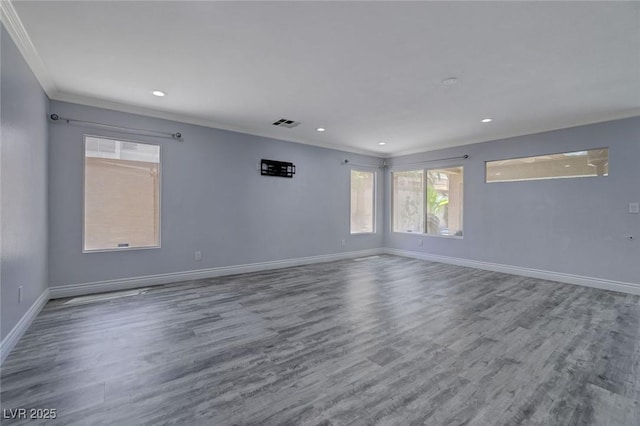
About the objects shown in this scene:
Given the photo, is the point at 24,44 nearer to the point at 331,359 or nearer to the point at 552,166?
the point at 331,359

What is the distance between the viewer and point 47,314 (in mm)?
3100

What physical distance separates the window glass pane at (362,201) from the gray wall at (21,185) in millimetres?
5391

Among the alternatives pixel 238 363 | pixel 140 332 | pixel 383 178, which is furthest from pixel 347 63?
pixel 383 178

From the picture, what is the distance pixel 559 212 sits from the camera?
185 inches

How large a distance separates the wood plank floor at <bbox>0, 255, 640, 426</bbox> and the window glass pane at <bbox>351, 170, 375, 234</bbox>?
3274mm

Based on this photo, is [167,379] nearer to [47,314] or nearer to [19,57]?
[47,314]

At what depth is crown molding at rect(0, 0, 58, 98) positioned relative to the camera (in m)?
2.07

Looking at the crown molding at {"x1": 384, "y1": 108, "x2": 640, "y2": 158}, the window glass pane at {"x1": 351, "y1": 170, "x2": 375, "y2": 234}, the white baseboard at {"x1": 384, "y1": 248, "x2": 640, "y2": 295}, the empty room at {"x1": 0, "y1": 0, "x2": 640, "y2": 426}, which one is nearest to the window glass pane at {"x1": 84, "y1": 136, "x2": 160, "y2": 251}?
the empty room at {"x1": 0, "y1": 0, "x2": 640, "y2": 426}

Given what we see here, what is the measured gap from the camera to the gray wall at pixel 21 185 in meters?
2.21

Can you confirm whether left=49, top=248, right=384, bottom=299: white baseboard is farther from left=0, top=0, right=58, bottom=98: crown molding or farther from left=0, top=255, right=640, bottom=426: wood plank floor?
left=0, top=0, right=58, bottom=98: crown molding

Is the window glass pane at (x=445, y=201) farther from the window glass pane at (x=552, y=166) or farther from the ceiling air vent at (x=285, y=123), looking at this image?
the ceiling air vent at (x=285, y=123)

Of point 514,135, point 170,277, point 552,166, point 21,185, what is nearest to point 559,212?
point 552,166

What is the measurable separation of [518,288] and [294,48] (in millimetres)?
4438

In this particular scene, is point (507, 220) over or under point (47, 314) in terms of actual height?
over
